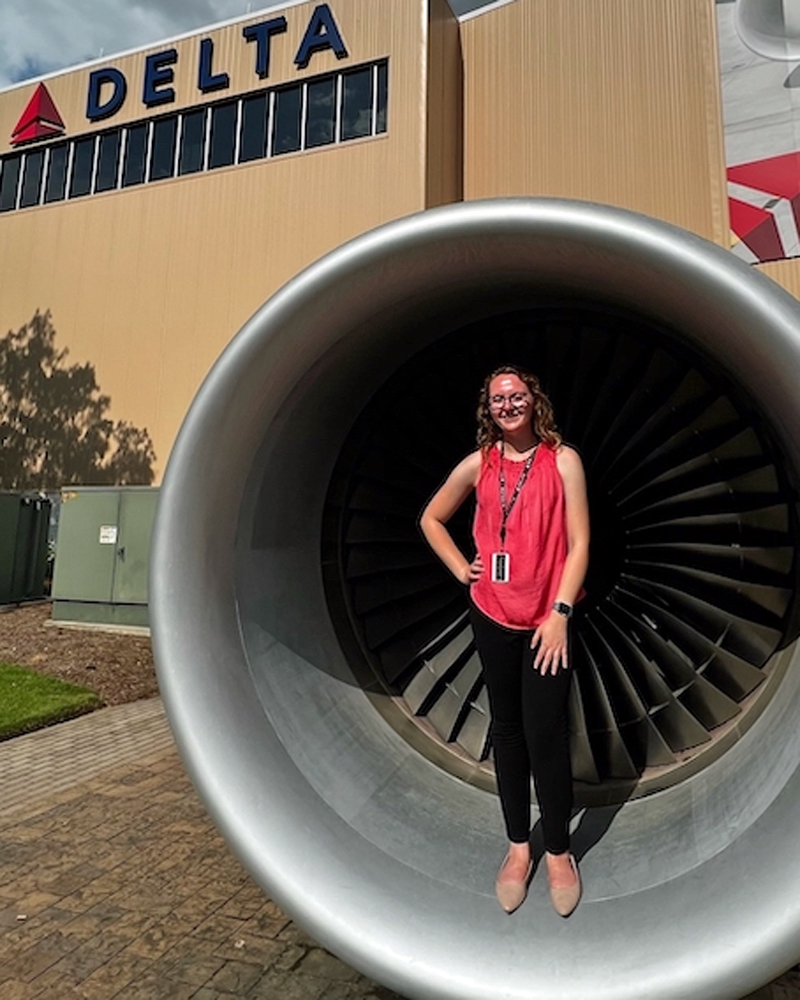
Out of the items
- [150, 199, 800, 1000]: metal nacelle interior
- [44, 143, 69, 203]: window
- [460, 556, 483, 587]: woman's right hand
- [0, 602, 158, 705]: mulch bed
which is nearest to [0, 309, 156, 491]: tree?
[44, 143, 69, 203]: window

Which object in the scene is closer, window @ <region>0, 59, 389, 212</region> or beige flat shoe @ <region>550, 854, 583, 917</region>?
beige flat shoe @ <region>550, 854, 583, 917</region>

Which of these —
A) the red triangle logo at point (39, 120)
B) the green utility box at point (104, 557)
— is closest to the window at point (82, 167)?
the red triangle logo at point (39, 120)

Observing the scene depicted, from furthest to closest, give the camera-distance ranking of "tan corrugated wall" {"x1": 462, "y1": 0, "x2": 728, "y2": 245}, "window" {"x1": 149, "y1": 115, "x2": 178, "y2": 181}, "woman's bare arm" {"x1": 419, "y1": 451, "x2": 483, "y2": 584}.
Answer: "window" {"x1": 149, "y1": 115, "x2": 178, "y2": 181}
"tan corrugated wall" {"x1": 462, "y1": 0, "x2": 728, "y2": 245}
"woman's bare arm" {"x1": 419, "y1": 451, "x2": 483, "y2": 584}

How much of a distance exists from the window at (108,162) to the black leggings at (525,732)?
54.8 ft

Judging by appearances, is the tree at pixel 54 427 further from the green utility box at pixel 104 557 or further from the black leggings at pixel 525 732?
the black leggings at pixel 525 732

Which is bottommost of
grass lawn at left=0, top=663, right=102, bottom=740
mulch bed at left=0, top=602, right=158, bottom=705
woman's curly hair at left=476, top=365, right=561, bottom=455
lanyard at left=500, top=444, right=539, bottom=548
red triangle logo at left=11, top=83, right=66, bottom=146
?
grass lawn at left=0, top=663, right=102, bottom=740

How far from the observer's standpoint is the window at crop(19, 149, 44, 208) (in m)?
16.5

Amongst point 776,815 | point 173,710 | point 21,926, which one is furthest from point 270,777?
point 21,926

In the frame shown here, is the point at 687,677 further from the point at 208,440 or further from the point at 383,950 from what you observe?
Result: the point at 208,440

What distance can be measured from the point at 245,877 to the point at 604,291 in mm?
2513

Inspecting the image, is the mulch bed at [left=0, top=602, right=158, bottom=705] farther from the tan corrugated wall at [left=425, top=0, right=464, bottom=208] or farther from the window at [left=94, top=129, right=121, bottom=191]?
the window at [left=94, top=129, right=121, bottom=191]

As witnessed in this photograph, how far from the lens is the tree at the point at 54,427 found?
14.7 m

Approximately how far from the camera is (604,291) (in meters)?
1.72

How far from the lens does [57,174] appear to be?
16250mm
